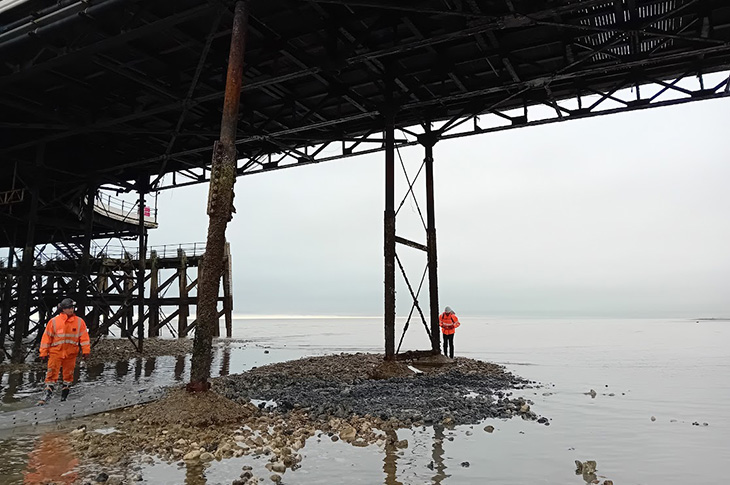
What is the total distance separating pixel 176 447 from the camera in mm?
5645

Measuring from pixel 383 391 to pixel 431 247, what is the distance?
5.45 metres

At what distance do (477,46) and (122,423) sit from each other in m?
10.7

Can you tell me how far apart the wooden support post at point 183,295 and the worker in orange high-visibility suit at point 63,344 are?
2233 centimetres

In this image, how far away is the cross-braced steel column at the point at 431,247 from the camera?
13805mm

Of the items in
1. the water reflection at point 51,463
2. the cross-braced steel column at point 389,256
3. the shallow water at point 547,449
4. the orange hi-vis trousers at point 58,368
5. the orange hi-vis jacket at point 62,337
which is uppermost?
the cross-braced steel column at point 389,256

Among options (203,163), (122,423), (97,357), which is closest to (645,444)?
(122,423)

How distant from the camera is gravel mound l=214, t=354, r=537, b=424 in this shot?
25.6 ft

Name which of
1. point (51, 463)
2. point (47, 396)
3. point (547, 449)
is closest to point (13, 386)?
point (47, 396)

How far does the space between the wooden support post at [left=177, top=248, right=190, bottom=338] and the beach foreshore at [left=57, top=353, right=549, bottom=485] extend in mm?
21605

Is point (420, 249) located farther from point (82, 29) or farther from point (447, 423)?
point (82, 29)

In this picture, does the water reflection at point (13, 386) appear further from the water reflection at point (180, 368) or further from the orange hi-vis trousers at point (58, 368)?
the water reflection at point (180, 368)

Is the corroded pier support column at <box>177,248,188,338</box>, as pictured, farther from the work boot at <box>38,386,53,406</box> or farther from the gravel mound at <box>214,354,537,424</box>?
the work boot at <box>38,386,53,406</box>

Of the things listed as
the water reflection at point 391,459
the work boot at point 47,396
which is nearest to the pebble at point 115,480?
the water reflection at point 391,459

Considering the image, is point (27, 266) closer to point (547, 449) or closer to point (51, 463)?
point (51, 463)
